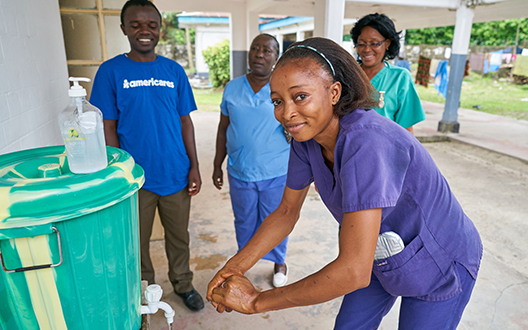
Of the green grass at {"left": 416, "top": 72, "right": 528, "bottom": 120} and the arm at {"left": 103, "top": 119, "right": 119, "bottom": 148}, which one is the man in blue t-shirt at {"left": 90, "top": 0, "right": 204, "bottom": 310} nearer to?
the arm at {"left": 103, "top": 119, "right": 119, "bottom": 148}

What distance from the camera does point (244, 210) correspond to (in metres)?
2.54

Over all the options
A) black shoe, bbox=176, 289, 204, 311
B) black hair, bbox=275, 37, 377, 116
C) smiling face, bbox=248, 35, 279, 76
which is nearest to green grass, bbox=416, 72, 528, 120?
smiling face, bbox=248, 35, 279, 76

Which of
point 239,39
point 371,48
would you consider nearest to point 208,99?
point 239,39

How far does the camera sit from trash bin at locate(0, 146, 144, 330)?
2.86ft

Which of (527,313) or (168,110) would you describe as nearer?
(168,110)

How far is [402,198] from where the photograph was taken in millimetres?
1150

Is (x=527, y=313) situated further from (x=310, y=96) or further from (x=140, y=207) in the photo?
(x=140, y=207)

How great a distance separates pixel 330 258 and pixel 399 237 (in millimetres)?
1857

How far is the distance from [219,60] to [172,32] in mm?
13243

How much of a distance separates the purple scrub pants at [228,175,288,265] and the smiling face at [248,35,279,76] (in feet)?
2.50

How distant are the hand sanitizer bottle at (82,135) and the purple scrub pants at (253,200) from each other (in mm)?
1349

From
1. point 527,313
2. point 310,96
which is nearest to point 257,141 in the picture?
point 310,96

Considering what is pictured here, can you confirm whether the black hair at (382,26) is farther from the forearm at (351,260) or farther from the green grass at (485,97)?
the green grass at (485,97)

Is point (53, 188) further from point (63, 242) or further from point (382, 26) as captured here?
point (382, 26)
